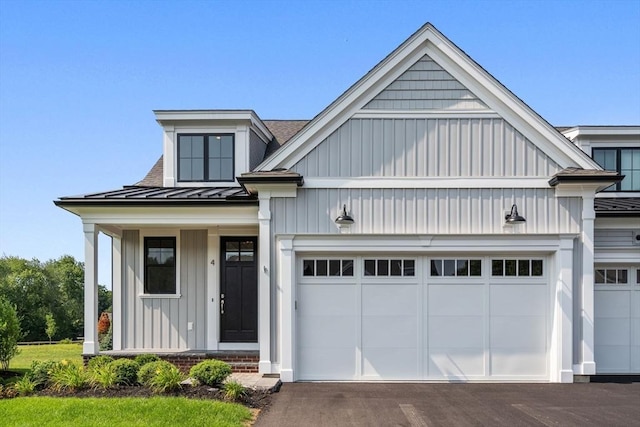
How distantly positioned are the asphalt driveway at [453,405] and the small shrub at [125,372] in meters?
2.30

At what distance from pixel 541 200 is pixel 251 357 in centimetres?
628

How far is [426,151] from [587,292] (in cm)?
A: 392

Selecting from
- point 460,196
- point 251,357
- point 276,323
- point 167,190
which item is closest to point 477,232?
point 460,196

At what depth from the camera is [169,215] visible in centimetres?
1073

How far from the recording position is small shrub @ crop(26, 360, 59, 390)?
28.4ft

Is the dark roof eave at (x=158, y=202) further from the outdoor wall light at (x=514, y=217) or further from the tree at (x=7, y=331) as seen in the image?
the outdoor wall light at (x=514, y=217)

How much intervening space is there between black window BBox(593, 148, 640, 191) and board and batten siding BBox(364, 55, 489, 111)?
5304mm

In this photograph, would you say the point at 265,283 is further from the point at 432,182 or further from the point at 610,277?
the point at 610,277

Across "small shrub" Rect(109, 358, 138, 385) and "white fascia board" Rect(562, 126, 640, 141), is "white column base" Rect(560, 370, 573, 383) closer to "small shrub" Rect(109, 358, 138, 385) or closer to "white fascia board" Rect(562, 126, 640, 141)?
"white fascia board" Rect(562, 126, 640, 141)

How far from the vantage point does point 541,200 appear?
1012 cm

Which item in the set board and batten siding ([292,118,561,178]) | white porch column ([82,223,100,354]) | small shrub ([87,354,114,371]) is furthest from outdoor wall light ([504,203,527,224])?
white porch column ([82,223,100,354])

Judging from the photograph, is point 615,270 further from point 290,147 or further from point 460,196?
point 290,147

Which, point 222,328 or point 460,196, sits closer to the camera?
point 460,196

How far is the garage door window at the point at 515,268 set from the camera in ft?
33.7
